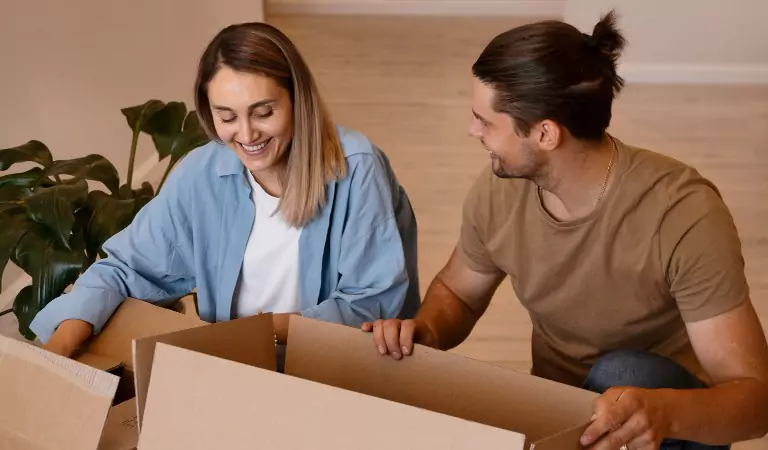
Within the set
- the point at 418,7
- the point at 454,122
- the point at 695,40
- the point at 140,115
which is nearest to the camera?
the point at 140,115

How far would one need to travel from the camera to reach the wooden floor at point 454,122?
Result: 8.51 feet

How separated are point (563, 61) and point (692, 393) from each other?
449 mm

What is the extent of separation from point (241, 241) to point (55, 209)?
1.10 ft

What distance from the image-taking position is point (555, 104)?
1196 millimetres

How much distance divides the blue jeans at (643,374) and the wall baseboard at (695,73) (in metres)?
2.91

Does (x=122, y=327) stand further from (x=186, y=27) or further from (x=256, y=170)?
(x=186, y=27)

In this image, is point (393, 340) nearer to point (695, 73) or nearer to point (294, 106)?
point (294, 106)

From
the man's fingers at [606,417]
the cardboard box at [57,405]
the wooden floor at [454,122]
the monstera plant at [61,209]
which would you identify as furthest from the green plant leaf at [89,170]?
the man's fingers at [606,417]

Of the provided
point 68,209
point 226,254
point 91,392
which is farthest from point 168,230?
point 91,392

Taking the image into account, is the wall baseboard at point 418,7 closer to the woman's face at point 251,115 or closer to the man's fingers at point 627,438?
the woman's face at point 251,115

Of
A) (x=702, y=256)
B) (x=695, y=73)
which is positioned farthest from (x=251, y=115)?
(x=695, y=73)

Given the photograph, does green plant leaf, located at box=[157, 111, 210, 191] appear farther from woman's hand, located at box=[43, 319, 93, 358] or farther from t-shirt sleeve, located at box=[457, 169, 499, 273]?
t-shirt sleeve, located at box=[457, 169, 499, 273]

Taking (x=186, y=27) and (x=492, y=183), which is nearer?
(x=492, y=183)

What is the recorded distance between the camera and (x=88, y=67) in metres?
2.42
